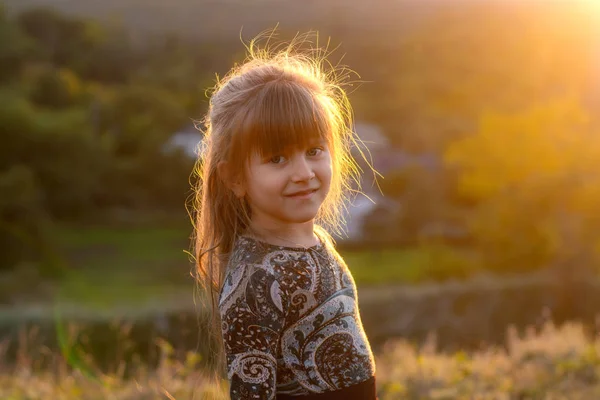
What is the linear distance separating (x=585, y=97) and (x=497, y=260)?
234 inches

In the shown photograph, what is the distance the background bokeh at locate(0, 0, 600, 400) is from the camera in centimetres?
621

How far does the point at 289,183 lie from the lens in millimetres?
1737

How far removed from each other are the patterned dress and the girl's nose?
0.18 m

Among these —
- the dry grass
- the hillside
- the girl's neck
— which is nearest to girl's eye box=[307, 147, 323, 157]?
the girl's neck

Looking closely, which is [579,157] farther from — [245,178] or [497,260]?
[245,178]

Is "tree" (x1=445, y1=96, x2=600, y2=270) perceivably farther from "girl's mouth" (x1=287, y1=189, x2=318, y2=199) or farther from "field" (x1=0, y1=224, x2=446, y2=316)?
"girl's mouth" (x1=287, y1=189, x2=318, y2=199)

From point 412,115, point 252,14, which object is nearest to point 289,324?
point 412,115

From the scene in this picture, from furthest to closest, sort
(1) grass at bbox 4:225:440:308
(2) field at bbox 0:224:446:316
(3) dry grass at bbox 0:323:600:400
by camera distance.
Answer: (1) grass at bbox 4:225:440:308, (2) field at bbox 0:224:446:316, (3) dry grass at bbox 0:323:600:400

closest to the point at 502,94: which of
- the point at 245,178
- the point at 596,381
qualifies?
the point at 596,381

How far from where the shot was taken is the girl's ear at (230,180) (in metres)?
1.80

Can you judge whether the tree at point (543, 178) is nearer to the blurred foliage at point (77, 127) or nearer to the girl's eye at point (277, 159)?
the blurred foliage at point (77, 127)

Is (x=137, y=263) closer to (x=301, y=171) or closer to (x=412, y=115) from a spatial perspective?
(x=412, y=115)

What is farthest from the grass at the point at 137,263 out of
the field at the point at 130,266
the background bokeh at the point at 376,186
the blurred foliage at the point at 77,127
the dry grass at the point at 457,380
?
the dry grass at the point at 457,380

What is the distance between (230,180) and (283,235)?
0.64 ft
